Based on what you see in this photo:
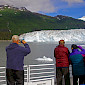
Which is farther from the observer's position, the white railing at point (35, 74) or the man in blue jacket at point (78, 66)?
the white railing at point (35, 74)

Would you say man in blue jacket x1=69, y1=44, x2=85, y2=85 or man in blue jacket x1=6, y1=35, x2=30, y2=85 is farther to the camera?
man in blue jacket x1=69, y1=44, x2=85, y2=85

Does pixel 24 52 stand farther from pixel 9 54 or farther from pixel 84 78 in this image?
pixel 84 78

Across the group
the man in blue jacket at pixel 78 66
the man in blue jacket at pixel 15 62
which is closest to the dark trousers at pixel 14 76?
the man in blue jacket at pixel 15 62

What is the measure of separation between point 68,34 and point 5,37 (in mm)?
106285

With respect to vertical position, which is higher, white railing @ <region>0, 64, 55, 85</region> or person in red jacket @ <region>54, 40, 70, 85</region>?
person in red jacket @ <region>54, 40, 70, 85</region>

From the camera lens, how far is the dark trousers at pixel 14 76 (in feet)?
14.0

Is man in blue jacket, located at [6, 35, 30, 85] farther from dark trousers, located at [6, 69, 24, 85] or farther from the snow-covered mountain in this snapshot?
the snow-covered mountain

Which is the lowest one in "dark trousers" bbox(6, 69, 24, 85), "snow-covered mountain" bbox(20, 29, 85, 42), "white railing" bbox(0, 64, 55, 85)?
"white railing" bbox(0, 64, 55, 85)

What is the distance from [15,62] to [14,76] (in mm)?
385

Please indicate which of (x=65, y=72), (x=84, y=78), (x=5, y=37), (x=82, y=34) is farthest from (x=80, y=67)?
(x=5, y=37)

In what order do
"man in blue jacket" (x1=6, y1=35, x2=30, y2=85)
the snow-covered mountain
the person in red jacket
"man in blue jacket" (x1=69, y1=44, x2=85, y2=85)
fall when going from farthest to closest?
the snow-covered mountain
the person in red jacket
"man in blue jacket" (x1=69, y1=44, x2=85, y2=85)
"man in blue jacket" (x1=6, y1=35, x2=30, y2=85)

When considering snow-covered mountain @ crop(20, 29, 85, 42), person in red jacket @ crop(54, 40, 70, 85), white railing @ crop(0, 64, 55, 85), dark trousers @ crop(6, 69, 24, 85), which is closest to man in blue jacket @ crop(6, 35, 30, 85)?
dark trousers @ crop(6, 69, 24, 85)

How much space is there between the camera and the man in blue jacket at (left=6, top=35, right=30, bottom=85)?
4219 millimetres

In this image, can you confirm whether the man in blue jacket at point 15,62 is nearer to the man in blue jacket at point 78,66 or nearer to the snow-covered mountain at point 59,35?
the man in blue jacket at point 78,66
